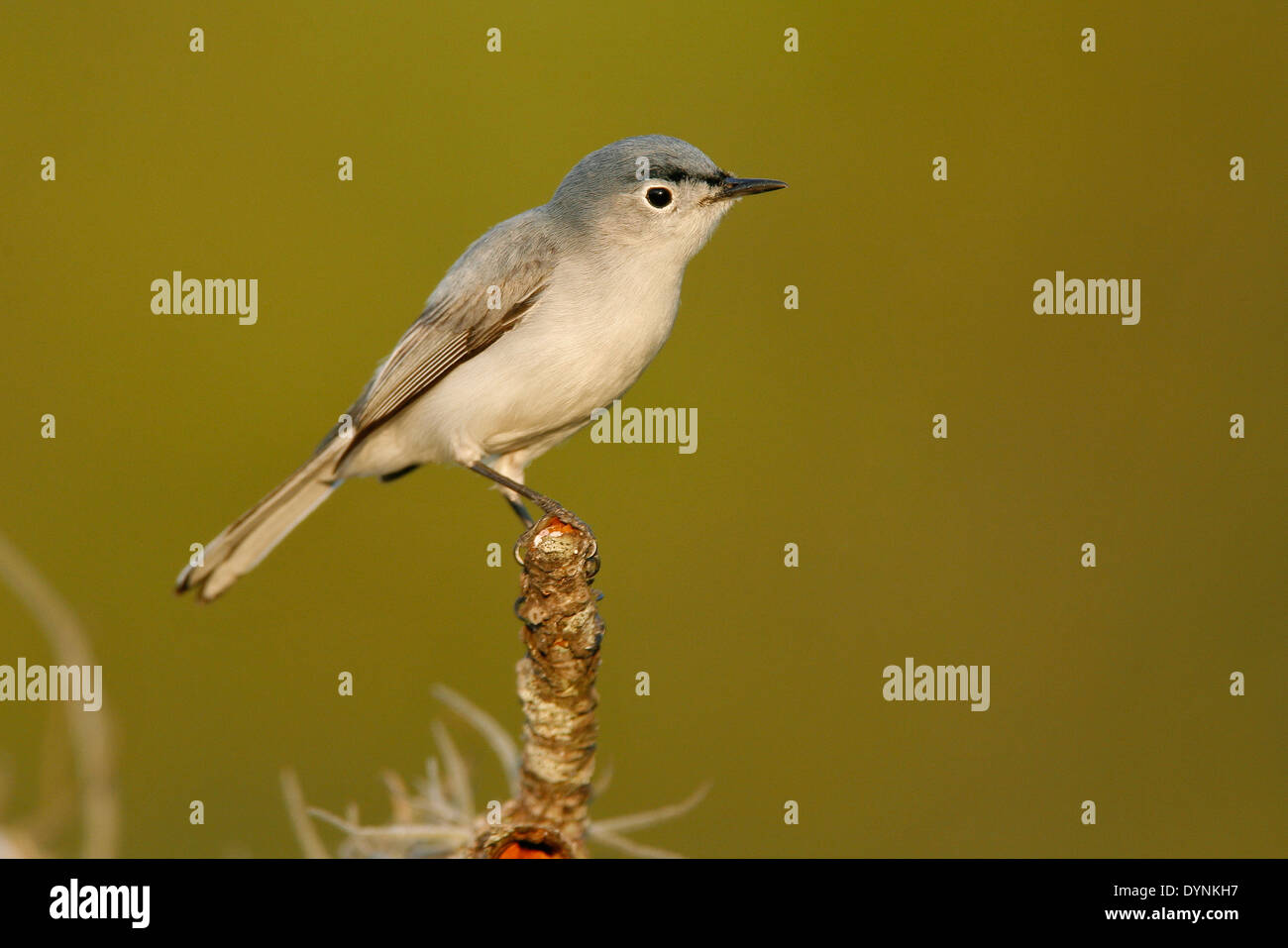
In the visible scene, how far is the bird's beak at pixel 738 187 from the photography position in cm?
400

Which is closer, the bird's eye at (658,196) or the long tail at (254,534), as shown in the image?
the bird's eye at (658,196)

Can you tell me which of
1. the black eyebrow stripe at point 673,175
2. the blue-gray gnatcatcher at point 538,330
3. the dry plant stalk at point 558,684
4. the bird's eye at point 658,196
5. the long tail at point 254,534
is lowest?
the dry plant stalk at point 558,684

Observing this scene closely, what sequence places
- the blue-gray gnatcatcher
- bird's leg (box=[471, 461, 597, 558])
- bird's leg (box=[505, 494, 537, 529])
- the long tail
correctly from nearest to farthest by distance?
bird's leg (box=[471, 461, 597, 558]), the blue-gray gnatcatcher, the long tail, bird's leg (box=[505, 494, 537, 529])

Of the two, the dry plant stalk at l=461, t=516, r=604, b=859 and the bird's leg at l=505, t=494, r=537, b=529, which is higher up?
the bird's leg at l=505, t=494, r=537, b=529

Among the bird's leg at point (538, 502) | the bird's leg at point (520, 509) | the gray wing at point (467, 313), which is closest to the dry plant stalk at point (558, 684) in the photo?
the bird's leg at point (538, 502)

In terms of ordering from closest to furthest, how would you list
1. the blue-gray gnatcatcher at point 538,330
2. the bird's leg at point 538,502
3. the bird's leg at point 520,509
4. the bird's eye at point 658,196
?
the bird's leg at point 538,502 → the blue-gray gnatcatcher at point 538,330 → the bird's eye at point 658,196 → the bird's leg at point 520,509

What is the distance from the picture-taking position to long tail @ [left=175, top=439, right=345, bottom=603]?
4211mm

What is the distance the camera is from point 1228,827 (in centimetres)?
595

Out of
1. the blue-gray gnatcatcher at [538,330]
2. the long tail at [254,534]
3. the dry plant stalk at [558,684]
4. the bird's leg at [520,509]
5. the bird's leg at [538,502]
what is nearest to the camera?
the dry plant stalk at [558,684]

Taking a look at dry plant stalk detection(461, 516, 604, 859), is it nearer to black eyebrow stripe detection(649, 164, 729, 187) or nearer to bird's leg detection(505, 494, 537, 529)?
bird's leg detection(505, 494, 537, 529)

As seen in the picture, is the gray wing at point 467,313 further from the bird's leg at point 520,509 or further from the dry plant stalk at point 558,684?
the dry plant stalk at point 558,684

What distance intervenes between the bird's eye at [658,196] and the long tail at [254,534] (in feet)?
4.65

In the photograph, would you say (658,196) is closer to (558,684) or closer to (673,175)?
(673,175)

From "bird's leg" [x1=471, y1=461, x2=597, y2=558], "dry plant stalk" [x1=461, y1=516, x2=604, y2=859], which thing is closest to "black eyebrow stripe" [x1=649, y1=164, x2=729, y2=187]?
"bird's leg" [x1=471, y1=461, x2=597, y2=558]
